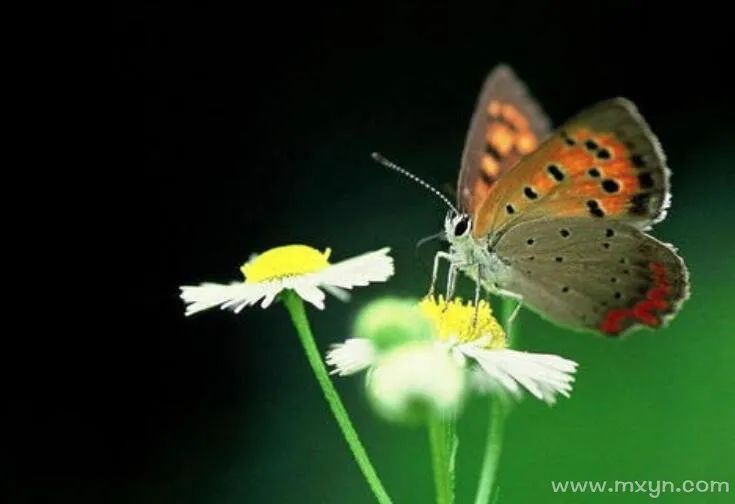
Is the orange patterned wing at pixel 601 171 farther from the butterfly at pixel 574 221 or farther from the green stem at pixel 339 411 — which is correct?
the green stem at pixel 339 411

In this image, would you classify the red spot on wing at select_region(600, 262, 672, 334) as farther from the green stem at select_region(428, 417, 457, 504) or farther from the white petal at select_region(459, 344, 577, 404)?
the green stem at select_region(428, 417, 457, 504)

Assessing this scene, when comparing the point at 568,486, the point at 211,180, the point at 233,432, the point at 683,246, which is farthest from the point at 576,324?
the point at 211,180

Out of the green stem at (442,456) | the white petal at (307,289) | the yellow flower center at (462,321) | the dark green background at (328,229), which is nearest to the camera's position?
the green stem at (442,456)

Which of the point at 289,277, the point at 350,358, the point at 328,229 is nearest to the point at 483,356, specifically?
the point at 350,358

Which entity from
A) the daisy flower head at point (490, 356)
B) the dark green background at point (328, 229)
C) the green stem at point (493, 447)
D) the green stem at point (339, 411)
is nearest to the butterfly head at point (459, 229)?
the daisy flower head at point (490, 356)

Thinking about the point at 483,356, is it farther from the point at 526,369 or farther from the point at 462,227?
the point at 462,227
